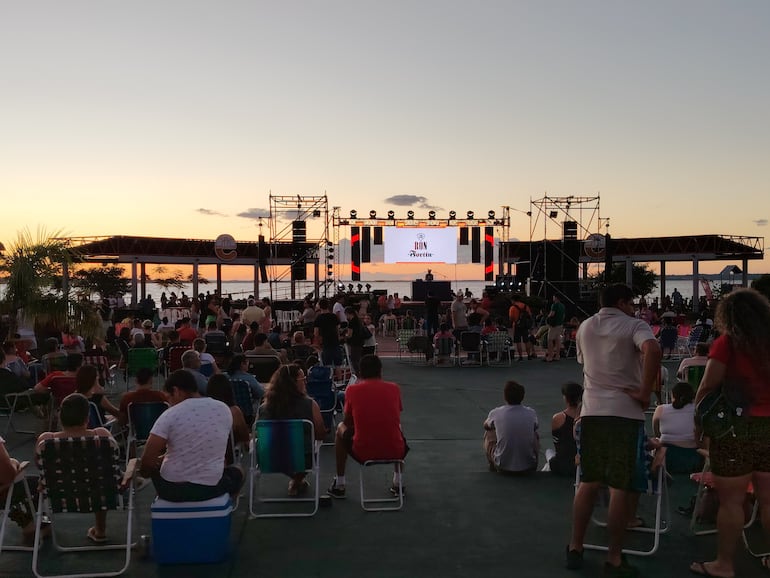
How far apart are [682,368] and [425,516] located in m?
3.78

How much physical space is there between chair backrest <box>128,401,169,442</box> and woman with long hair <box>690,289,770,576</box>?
3709 mm

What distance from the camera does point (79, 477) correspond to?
11.1 feet

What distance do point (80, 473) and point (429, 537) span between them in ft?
6.46

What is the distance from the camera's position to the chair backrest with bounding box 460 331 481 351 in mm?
12501

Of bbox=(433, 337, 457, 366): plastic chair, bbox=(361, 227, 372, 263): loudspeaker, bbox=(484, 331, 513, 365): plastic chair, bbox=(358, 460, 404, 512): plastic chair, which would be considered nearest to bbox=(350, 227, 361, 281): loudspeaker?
bbox=(361, 227, 372, 263): loudspeaker

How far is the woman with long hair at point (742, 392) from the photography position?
9.91ft

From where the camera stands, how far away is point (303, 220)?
22.4 m

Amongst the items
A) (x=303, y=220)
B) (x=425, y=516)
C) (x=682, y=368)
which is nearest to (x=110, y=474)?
(x=425, y=516)

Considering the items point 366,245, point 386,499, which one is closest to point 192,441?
point 386,499

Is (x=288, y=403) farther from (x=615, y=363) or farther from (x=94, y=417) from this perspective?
(x=615, y=363)

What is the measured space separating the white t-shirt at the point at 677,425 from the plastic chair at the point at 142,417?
3.58 m

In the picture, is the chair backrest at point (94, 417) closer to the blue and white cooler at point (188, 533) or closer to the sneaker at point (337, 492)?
the blue and white cooler at point (188, 533)

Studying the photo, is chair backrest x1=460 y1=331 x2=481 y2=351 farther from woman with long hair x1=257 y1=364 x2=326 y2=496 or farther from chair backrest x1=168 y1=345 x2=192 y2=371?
woman with long hair x1=257 y1=364 x2=326 y2=496

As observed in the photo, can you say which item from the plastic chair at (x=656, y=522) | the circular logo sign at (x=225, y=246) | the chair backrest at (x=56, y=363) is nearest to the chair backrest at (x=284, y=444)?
the plastic chair at (x=656, y=522)
